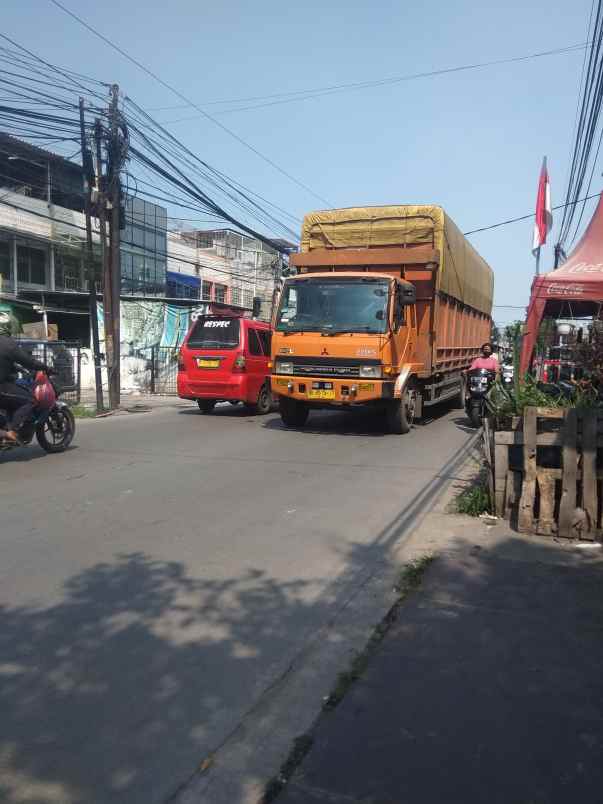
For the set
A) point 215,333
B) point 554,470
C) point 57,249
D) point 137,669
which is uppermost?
point 57,249

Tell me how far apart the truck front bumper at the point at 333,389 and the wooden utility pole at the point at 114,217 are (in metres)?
6.22

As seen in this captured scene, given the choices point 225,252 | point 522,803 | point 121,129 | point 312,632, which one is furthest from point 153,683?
point 225,252

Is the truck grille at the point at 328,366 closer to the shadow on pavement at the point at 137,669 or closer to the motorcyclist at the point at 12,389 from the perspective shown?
the motorcyclist at the point at 12,389

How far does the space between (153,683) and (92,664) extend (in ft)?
1.27

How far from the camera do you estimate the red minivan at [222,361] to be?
47.2 ft

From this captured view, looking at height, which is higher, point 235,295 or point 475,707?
point 235,295

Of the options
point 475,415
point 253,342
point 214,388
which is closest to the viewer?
point 475,415

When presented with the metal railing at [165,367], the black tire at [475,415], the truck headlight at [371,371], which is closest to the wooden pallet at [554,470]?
the truck headlight at [371,371]

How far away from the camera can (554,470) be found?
227 inches

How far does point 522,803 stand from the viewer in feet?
8.06

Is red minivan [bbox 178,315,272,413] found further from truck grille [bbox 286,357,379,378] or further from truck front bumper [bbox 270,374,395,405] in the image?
truck grille [bbox 286,357,379,378]

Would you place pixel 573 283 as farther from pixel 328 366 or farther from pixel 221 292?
pixel 221 292

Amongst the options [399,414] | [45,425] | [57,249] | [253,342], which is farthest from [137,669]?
[57,249]

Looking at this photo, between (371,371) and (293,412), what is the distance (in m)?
2.12
